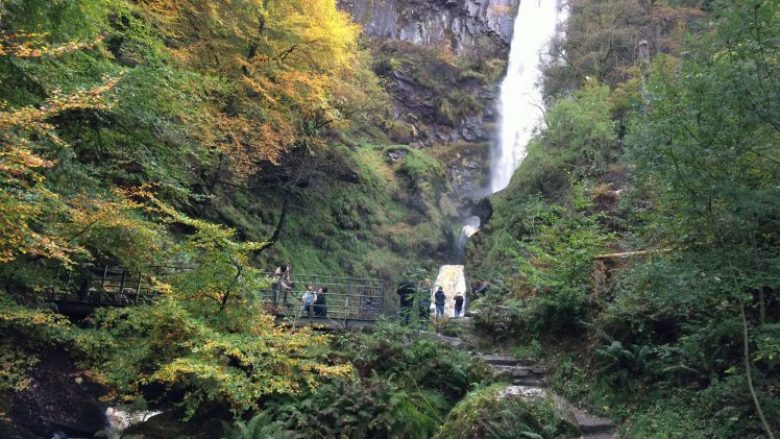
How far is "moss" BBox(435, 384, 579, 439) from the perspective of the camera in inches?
286

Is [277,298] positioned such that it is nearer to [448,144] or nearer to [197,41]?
[197,41]

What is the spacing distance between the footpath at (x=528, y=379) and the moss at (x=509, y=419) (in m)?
0.20

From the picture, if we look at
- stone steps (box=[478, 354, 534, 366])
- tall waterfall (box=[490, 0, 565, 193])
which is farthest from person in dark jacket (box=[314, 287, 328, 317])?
tall waterfall (box=[490, 0, 565, 193])

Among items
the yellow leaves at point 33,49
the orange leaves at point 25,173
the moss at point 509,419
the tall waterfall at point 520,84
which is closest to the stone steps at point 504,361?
the moss at point 509,419

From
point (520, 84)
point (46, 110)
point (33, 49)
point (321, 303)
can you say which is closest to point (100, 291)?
point (321, 303)

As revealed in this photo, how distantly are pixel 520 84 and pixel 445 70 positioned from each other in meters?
6.24

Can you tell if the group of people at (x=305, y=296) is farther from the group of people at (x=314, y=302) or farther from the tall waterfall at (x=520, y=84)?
the tall waterfall at (x=520, y=84)

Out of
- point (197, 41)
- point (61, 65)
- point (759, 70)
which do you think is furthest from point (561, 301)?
point (197, 41)

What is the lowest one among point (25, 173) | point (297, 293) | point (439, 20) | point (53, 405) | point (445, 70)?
Answer: point (53, 405)

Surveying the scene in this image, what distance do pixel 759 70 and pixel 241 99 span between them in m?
13.7

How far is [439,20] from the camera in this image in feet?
166

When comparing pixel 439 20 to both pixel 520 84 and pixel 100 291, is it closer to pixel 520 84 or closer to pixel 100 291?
pixel 520 84

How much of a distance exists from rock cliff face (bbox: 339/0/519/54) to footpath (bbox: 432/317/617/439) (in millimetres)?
38098

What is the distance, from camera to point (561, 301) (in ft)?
35.8
